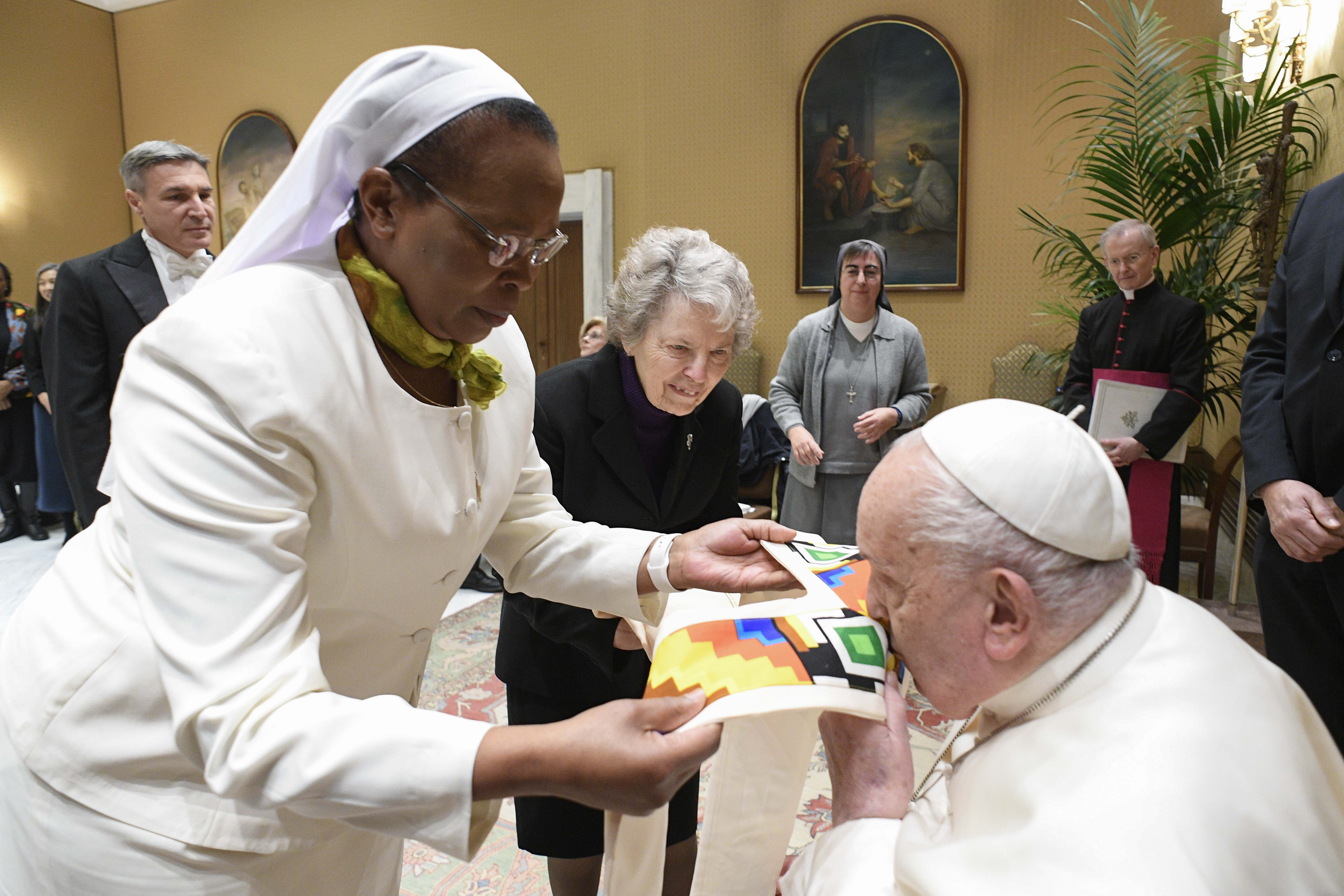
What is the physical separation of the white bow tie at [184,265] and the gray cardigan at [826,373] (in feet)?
8.66

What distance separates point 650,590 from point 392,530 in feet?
1.97

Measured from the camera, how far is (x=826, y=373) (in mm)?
4145

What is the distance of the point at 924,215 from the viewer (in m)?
7.25

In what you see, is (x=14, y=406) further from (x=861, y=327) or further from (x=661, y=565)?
Result: (x=661, y=565)

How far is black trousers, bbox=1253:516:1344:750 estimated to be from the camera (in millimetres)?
2252

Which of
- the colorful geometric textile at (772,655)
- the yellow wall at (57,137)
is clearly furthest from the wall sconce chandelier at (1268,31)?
the yellow wall at (57,137)

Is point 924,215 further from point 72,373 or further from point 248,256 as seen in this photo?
point 248,256

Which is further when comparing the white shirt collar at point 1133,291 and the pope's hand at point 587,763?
the white shirt collar at point 1133,291

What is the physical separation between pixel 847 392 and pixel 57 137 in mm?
10834

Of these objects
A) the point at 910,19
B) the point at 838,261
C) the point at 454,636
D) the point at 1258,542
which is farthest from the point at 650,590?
the point at 910,19

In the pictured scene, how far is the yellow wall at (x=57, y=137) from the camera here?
385 inches

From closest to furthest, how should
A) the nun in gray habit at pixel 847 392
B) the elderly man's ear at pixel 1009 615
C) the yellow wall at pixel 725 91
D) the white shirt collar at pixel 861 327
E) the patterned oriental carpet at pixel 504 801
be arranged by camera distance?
the elderly man's ear at pixel 1009 615 → the patterned oriental carpet at pixel 504 801 → the nun in gray habit at pixel 847 392 → the white shirt collar at pixel 861 327 → the yellow wall at pixel 725 91

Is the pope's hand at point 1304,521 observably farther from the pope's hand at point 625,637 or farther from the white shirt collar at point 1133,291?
the white shirt collar at point 1133,291

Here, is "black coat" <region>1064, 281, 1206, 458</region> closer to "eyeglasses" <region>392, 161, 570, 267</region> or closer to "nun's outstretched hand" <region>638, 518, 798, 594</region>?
"nun's outstretched hand" <region>638, 518, 798, 594</region>
